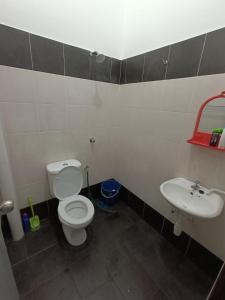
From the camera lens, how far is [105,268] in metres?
1.32

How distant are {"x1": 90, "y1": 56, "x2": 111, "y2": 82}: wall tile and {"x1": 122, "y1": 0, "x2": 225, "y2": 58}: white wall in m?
0.24

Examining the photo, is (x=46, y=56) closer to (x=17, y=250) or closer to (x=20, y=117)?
(x=20, y=117)

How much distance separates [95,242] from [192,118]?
1.51 m

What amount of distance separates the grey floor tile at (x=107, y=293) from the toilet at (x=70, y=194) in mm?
437

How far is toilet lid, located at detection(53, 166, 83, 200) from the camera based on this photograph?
1591 millimetres

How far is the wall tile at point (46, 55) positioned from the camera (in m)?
1.28

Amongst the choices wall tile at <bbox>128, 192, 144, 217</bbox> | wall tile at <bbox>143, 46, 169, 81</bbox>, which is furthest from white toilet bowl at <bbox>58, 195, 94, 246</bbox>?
wall tile at <bbox>143, 46, 169, 81</bbox>

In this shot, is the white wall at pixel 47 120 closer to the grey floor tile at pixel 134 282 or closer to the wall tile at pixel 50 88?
the wall tile at pixel 50 88

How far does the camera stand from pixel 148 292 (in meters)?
1.18

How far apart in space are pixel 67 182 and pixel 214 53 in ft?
5.59

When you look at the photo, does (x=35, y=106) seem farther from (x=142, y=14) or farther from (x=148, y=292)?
(x=148, y=292)

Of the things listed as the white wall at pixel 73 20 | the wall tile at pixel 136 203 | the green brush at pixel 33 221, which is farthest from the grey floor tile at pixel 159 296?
the white wall at pixel 73 20

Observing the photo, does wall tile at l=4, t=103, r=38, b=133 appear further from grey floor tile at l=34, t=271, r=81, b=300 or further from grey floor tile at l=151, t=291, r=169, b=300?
grey floor tile at l=151, t=291, r=169, b=300

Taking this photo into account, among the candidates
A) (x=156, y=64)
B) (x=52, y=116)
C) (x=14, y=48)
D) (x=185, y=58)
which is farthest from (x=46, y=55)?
(x=185, y=58)
